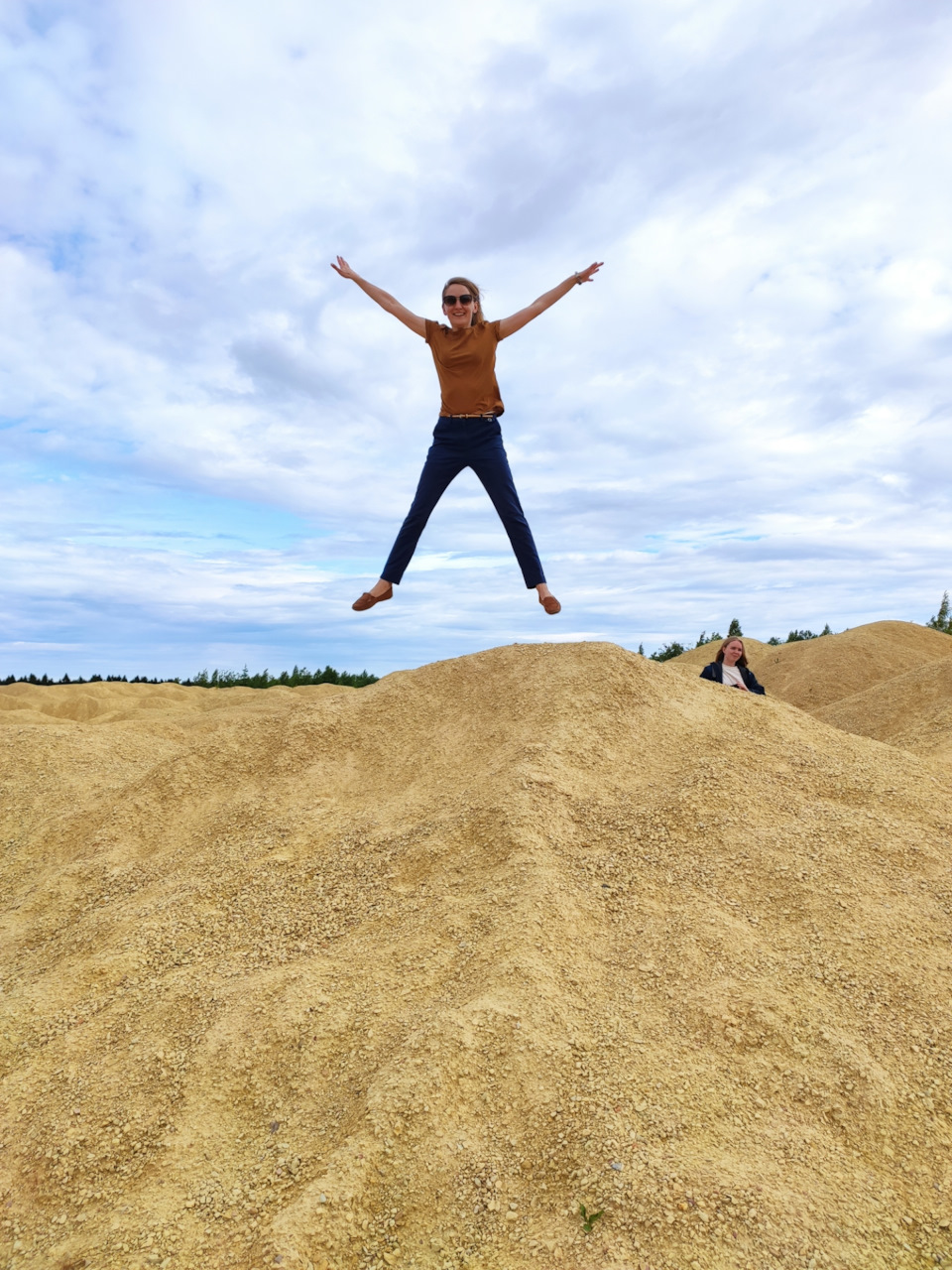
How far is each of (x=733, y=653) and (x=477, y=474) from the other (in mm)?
4291

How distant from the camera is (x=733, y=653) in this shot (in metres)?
9.17

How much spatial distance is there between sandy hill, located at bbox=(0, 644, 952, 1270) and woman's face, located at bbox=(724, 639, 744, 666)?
247cm

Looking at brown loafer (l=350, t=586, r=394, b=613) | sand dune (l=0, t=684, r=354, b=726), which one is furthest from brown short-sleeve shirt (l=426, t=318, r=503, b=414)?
sand dune (l=0, t=684, r=354, b=726)

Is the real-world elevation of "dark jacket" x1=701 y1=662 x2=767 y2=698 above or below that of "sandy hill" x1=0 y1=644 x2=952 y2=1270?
above

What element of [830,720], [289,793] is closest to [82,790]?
[289,793]

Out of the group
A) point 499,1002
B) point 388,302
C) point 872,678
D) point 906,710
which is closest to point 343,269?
point 388,302

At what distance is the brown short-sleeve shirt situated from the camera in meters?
6.20

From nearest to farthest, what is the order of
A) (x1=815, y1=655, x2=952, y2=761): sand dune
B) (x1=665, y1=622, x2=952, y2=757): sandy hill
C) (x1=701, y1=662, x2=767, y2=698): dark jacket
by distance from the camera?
(x1=815, y1=655, x2=952, y2=761): sand dune, (x1=701, y1=662, x2=767, y2=698): dark jacket, (x1=665, y1=622, x2=952, y2=757): sandy hill

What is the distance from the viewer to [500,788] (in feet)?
17.7

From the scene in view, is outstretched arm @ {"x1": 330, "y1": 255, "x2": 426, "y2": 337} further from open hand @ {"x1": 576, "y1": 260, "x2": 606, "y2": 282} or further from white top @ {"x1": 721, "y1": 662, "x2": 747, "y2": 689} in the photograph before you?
white top @ {"x1": 721, "y1": 662, "x2": 747, "y2": 689}

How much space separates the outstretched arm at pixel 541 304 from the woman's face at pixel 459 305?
0.26m

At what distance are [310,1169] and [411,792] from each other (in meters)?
2.70

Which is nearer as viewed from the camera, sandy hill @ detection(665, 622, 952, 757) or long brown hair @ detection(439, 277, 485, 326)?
long brown hair @ detection(439, 277, 485, 326)

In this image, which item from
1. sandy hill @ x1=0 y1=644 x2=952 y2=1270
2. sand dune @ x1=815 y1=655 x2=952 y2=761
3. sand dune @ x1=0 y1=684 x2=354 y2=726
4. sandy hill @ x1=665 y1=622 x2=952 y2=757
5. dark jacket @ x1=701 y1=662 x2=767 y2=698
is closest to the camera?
sandy hill @ x1=0 y1=644 x2=952 y2=1270
